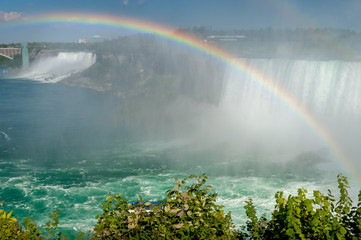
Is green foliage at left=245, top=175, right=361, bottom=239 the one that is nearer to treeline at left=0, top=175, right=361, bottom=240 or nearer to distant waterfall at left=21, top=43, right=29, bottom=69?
treeline at left=0, top=175, right=361, bottom=240

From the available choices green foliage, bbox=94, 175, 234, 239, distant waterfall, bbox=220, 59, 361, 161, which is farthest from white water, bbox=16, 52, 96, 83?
green foliage, bbox=94, 175, 234, 239

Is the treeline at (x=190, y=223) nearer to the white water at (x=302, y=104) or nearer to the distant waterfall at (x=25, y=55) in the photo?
the white water at (x=302, y=104)

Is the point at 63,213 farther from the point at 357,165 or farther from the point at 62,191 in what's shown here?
the point at 357,165

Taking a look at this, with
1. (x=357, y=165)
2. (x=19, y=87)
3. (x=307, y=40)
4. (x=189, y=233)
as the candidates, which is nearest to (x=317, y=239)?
(x=189, y=233)

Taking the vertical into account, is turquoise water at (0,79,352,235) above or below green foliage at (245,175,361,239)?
below

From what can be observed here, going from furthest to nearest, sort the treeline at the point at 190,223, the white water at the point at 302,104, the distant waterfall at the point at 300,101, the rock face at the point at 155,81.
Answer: the rock face at the point at 155,81
the distant waterfall at the point at 300,101
the white water at the point at 302,104
the treeline at the point at 190,223

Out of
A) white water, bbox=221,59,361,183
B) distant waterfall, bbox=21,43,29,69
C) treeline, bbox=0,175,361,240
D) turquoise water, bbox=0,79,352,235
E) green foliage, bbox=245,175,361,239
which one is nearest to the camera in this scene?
treeline, bbox=0,175,361,240

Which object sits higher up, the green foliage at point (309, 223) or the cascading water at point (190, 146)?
the green foliage at point (309, 223)

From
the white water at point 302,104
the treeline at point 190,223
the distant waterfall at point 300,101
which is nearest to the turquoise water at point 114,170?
the white water at point 302,104
